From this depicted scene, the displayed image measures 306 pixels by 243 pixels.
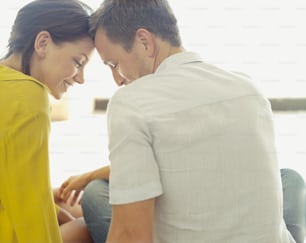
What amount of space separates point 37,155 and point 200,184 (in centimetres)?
39

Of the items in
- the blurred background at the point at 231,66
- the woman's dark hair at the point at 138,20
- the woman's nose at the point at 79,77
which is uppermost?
the woman's dark hair at the point at 138,20

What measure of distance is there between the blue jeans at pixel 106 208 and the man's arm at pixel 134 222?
0.38 meters

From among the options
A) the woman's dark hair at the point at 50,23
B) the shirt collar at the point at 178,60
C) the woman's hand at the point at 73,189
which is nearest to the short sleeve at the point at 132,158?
the shirt collar at the point at 178,60

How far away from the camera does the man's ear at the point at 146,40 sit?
3.67ft

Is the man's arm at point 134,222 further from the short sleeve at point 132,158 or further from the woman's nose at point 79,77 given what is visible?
the woman's nose at point 79,77

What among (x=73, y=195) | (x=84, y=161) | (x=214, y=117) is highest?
(x=214, y=117)

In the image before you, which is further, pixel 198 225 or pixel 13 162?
pixel 13 162

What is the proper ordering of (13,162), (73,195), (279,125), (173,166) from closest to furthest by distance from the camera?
1. (173,166)
2. (13,162)
3. (73,195)
4. (279,125)

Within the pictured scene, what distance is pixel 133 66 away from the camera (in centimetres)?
118

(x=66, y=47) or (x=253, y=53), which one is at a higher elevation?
(x=66, y=47)

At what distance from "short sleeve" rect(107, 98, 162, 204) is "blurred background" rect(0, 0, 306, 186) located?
1394mm

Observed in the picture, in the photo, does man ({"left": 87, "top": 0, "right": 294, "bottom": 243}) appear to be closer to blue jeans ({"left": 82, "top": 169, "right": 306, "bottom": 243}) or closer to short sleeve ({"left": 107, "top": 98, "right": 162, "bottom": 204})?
short sleeve ({"left": 107, "top": 98, "right": 162, "bottom": 204})

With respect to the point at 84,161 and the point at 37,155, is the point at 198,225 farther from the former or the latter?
the point at 84,161

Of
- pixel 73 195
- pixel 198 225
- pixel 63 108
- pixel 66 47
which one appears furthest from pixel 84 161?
pixel 198 225
